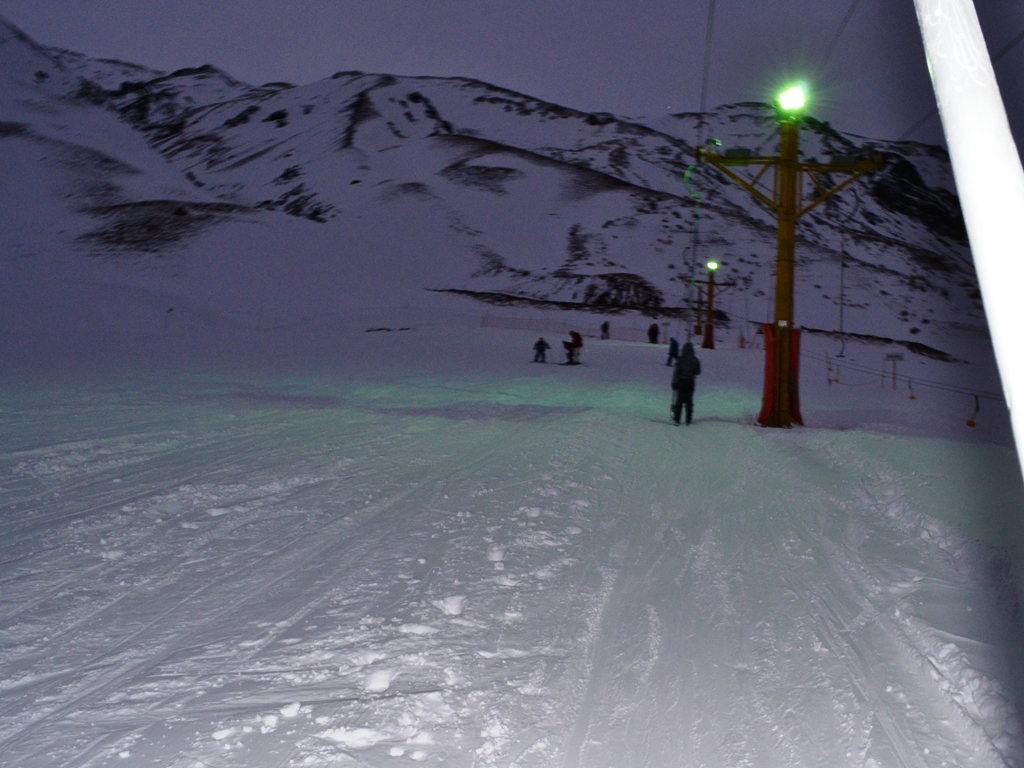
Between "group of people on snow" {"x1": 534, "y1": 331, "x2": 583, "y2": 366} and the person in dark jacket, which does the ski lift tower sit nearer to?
the person in dark jacket

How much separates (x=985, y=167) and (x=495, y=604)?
3697 mm

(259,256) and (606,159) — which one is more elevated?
(606,159)

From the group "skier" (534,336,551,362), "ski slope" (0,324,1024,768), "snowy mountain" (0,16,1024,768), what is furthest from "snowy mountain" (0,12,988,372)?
"ski slope" (0,324,1024,768)

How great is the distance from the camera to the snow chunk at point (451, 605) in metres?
4.28

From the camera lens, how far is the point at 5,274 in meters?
42.9

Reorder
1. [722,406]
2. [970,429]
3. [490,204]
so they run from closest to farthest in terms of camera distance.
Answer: [970,429] < [722,406] < [490,204]

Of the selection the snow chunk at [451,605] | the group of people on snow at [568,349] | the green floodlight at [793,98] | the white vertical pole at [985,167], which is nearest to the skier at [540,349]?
the group of people on snow at [568,349]

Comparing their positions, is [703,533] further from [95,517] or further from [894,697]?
[95,517]

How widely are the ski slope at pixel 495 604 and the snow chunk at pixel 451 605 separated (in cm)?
2

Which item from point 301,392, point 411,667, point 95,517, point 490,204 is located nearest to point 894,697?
point 411,667

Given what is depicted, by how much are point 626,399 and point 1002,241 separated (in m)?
16.8

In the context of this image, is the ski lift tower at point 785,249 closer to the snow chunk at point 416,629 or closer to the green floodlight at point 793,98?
the green floodlight at point 793,98

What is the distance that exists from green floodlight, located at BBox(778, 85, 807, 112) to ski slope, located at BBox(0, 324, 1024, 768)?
23.0 ft

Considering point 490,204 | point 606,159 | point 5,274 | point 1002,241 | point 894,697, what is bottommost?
point 894,697
